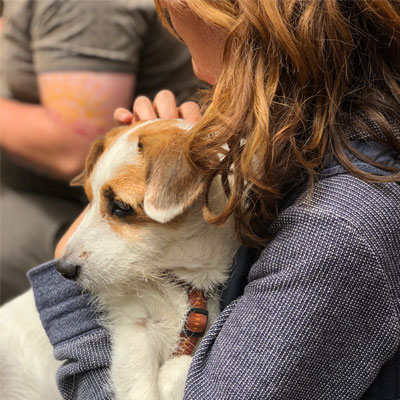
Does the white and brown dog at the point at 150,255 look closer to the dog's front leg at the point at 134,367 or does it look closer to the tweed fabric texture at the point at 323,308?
the dog's front leg at the point at 134,367

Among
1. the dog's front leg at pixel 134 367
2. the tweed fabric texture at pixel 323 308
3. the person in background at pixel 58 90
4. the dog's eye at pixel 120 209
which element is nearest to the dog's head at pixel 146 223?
the dog's eye at pixel 120 209

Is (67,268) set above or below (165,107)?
below

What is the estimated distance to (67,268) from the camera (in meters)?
1.13

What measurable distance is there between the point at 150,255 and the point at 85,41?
874mm

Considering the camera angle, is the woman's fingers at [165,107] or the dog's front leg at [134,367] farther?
the woman's fingers at [165,107]

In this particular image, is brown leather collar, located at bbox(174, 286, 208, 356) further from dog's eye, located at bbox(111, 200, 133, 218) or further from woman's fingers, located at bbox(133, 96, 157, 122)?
woman's fingers, located at bbox(133, 96, 157, 122)

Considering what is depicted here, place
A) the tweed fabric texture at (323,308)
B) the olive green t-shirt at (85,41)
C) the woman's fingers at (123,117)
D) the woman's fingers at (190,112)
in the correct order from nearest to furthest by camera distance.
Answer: the tweed fabric texture at (323,308), the woman's fingers at (190,112), the woman's fingers at (123,117), the olive green t-shirt at (85,41)

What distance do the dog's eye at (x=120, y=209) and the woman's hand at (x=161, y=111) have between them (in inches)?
10.5

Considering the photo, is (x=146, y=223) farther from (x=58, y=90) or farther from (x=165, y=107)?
(x=58, y=90)

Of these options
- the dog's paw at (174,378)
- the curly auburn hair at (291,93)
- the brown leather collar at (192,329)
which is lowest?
the dog's paw at (174,378)

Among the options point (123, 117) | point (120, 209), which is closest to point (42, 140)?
point (123, 117)

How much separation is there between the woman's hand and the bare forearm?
0.43 metres

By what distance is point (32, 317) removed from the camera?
1.35 meters

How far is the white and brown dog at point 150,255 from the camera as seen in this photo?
1.09 meters
